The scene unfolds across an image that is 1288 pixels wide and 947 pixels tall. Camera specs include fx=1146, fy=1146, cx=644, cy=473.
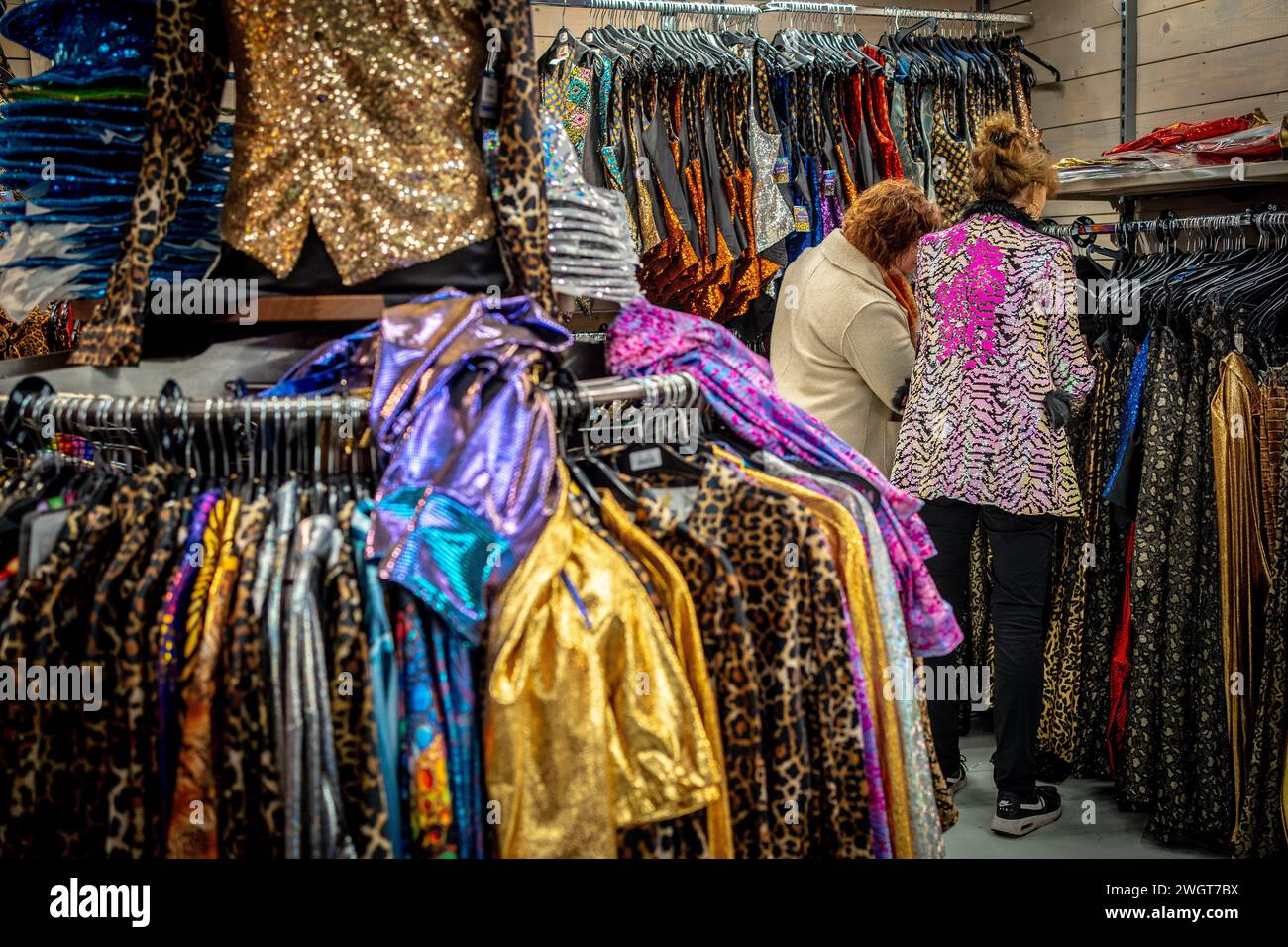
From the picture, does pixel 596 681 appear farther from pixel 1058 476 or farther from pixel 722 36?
pixel 722 36

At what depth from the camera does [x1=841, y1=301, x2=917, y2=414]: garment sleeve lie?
3.11 meters

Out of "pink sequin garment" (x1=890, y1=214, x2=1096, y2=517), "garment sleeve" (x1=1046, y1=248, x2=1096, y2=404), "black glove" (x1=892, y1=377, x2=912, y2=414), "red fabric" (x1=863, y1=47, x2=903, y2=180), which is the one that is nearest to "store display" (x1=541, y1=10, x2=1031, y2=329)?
"red fabric" (x1=863, y1=47, x2=903, y2=180)

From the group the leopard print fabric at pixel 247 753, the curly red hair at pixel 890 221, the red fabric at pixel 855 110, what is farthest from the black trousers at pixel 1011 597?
the leopard print fabric at pixel 247 753

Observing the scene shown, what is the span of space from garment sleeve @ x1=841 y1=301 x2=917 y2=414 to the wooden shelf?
69cm

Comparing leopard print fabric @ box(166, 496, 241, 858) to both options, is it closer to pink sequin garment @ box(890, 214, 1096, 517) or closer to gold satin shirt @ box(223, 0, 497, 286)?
gold satin shirt @ box(223, 0, 497, 286)

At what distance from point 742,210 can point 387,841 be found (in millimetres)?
2888

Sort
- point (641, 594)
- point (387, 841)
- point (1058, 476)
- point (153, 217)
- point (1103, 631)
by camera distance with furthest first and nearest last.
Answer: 1. point (1103, 631)
2. point (1058, 476)
3. point (153, 217)
4. point (641, 594)
5. point (387, 841)

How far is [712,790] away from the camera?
1193 mm

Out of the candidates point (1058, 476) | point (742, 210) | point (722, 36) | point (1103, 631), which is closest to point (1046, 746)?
point (1103, 631)

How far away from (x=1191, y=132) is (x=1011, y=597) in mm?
1414

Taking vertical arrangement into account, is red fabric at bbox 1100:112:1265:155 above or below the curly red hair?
above

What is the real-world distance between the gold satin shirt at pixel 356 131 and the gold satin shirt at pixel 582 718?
20.8 inches

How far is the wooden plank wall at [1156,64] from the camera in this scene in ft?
11.4

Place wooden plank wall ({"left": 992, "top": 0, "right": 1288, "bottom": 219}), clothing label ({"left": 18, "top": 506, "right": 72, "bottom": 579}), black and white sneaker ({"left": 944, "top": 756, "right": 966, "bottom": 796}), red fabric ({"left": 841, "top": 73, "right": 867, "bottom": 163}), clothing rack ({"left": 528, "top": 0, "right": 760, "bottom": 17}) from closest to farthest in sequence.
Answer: clothing label ({"left": 18, "top": 506, "right": 72, "bottom": 579})
black and white sneaker ({"left": 944, "top": 756, "right": 966, "bottom": 796})
wooden plank wall ({"left": 992, "top": 0, "right": 1288, "bottom": 219})
clothing rack ({"left": 528, "top": 0, "right": 760, "bottom": 17})
red fabric ({"left": 841, "top": 73, "right": 867, "bottom": 163})
